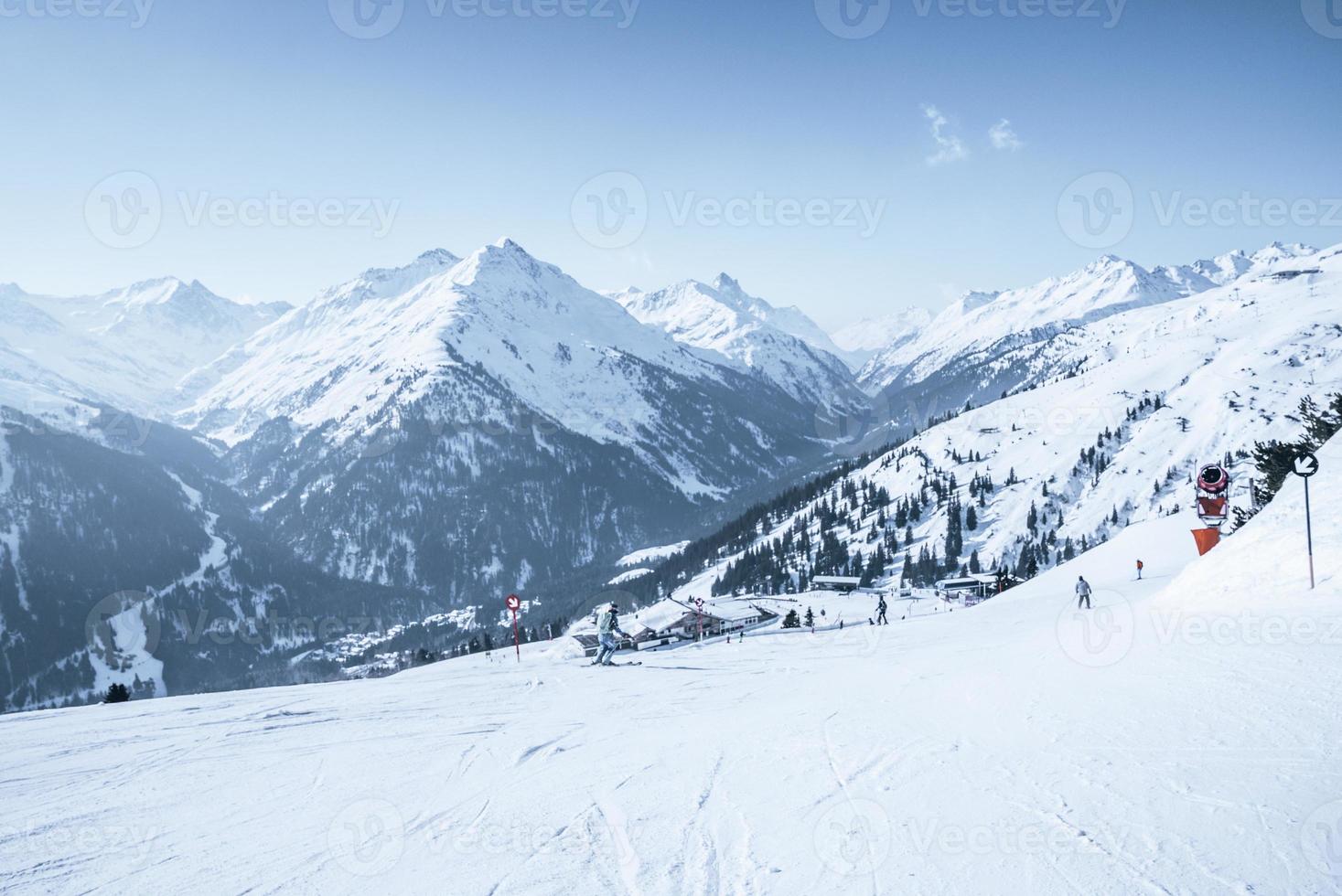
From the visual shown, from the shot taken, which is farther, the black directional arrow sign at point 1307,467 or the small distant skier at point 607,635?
the small distant skier at point 607,635

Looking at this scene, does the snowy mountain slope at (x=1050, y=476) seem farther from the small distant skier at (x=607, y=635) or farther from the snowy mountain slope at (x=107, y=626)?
the small distant skier at (x=607, y=635)

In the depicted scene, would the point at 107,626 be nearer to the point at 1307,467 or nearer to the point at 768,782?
the point at 768,782

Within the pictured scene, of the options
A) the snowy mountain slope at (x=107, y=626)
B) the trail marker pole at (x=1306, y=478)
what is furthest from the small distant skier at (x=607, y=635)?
the snowy mountain slope at (x=107, y=626)

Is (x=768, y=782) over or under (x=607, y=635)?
over

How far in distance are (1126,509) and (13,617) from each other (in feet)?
815

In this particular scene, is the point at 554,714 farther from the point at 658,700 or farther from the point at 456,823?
the point at 456,823

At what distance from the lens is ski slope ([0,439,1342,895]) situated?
6.58m

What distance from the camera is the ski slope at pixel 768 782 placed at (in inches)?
259

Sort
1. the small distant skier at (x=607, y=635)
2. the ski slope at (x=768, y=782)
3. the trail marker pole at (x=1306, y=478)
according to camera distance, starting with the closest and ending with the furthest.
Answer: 1. the ski slope at (x=768, y=782)
2. the trail marker pole at (x=1306, y=478)
3. the small distant skier at (x=607, y=635)

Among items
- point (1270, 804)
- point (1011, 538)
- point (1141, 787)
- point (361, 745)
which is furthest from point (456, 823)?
point (1011, 538)

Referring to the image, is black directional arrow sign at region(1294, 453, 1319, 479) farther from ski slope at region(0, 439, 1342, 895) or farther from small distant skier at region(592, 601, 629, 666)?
small distant skier at region(592, 601, 629, 666)

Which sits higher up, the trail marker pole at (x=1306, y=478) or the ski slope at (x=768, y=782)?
the trail marker pole at (x=1306, y=478)

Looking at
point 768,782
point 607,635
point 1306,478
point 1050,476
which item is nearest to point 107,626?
point 607,635

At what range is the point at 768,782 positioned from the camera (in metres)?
9.31
